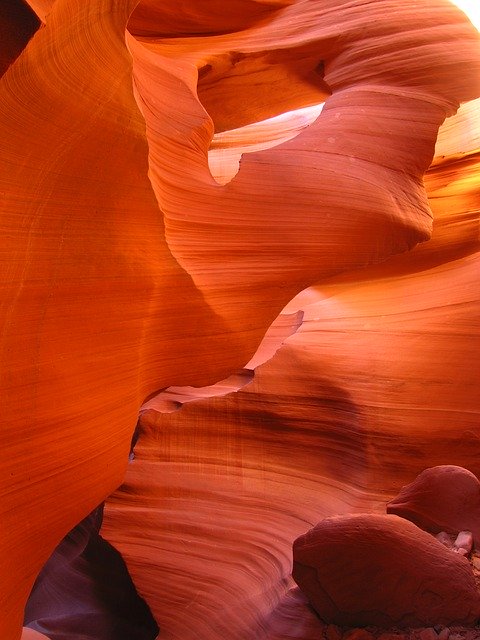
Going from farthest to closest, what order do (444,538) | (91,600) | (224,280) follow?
(91,600) < (224,280) < (444,538)

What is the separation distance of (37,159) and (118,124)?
0.29m

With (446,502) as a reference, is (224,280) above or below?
above

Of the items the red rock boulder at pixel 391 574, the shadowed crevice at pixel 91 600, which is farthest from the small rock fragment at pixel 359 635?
the shadowed crevice at pixel 91 600

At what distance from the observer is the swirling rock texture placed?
1760 mm

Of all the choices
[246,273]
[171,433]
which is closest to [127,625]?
[171,433]

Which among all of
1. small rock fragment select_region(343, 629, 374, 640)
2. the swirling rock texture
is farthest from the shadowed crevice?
small rock fragment select_region(343, 629, 374, 640)

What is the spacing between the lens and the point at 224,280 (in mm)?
2420

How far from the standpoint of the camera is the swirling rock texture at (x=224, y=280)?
1760mm

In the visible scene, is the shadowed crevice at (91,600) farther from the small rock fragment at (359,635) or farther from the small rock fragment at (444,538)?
the small rock fragment at (444,538)

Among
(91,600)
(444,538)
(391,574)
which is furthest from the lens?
(91,600)

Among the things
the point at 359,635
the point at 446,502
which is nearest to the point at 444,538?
the point at 446,502

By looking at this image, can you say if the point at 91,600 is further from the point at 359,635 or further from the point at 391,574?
the point at 391,574

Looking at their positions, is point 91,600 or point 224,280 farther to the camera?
point 91,600

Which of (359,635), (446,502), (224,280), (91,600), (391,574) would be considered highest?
(224,280)
